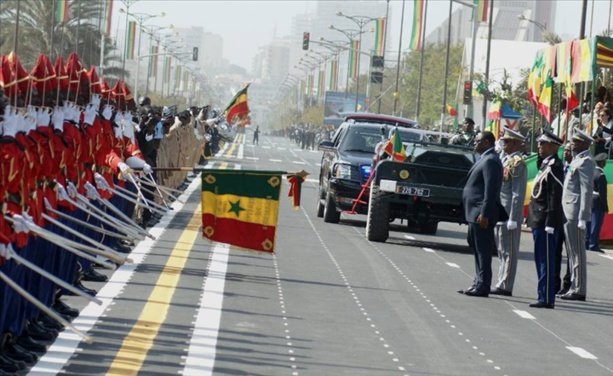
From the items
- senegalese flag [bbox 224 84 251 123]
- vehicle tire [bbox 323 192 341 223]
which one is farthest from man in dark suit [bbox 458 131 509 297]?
senegalese flag [bbox 224 84 251 123]

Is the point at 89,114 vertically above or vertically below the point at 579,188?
above

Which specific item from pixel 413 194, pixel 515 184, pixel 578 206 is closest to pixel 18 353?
pixel 515 184

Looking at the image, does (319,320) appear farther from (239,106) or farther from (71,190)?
(239,106)

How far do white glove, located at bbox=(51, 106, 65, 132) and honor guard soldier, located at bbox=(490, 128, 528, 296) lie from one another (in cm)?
681

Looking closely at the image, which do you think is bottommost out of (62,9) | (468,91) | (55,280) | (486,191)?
(55,280)

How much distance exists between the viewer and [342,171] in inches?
1054

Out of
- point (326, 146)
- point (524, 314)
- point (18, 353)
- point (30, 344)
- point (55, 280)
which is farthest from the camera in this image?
point (326, 146)

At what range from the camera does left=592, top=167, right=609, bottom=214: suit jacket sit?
86.6 feet

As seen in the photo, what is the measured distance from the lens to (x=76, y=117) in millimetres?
12492

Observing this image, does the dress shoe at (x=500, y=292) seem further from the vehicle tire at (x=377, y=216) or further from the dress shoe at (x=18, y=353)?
the dress shoe at (x=18, y=353)

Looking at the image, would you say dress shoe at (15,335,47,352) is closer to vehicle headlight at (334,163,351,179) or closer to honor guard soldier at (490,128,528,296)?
honor guard soldier at (490,128,528,296)

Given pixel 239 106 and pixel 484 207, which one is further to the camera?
pixel 239 106

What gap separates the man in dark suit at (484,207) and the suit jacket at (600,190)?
9.36 meters

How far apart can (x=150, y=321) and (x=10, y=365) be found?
272cm
